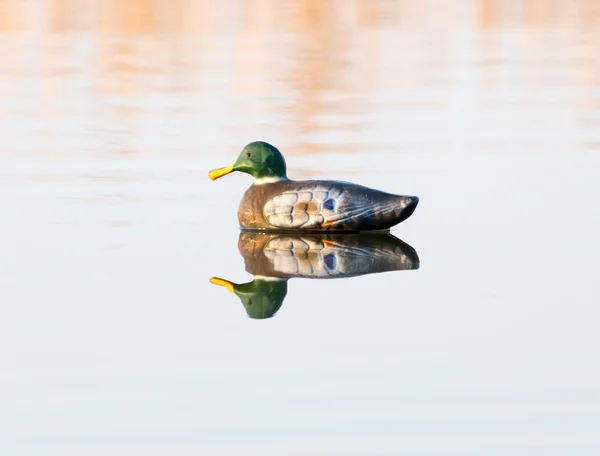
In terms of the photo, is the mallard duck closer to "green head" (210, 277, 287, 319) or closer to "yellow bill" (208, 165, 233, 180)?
"yellow bill" (208, 165, 233, 180)

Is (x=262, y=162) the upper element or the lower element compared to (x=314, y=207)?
upper

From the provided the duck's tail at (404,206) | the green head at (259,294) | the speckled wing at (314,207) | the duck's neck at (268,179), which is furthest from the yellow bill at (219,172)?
the green head at (259,294)

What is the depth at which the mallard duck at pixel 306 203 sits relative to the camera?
37.3 feet

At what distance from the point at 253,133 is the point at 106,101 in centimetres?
336

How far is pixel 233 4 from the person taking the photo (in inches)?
1166

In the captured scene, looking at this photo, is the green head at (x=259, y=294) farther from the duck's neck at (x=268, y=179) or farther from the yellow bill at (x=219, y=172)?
the yellow bill at (x=219, y=172)

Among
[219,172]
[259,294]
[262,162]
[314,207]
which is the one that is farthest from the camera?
[219,172]

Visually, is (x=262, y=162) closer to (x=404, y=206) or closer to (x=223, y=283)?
(x=404, y=206)

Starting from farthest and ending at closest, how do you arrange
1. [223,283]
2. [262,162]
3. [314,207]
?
1. [262,162]
2. [314,207]
3. [223,283]

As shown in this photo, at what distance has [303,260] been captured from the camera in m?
10.6

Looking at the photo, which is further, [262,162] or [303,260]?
[262,162]

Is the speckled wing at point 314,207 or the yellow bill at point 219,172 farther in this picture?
the yellow bill at point 219,172

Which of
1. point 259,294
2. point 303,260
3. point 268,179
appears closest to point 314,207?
point 268,179

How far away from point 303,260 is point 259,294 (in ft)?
3.58
